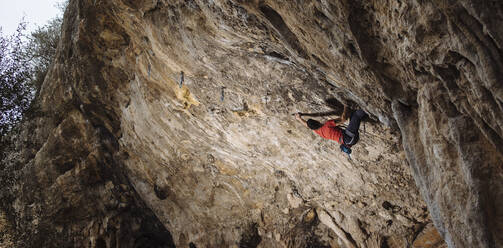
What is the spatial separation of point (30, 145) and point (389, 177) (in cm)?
1144

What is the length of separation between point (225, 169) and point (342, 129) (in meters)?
4.23

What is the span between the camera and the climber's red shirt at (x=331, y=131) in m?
5.56

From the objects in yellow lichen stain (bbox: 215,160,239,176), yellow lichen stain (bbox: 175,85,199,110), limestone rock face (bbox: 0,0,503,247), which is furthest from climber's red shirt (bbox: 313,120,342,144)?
yellow lichen stain (bbox: 215,160,239,176)

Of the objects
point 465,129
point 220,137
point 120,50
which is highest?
point 465,129

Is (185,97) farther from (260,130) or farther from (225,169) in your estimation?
(225,169)

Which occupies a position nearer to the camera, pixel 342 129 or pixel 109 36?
pixel 342 129

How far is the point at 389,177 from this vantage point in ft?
21.4

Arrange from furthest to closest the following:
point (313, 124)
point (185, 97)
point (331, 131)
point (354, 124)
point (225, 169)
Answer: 1. point (225, 169)
2. point (185, 97)
3. point (313, 124)
4. point (331, 131)
5. point (354, 124)

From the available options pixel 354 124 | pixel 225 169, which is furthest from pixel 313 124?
pixel 225 169

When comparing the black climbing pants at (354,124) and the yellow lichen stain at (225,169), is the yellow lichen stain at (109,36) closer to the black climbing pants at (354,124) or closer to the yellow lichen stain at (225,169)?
the yellow lichen stain at (225,169)

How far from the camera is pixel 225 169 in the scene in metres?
8.80

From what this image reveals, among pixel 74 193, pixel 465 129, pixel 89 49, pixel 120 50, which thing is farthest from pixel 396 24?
pixel 74 193

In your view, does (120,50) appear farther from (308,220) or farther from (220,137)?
(308,220)

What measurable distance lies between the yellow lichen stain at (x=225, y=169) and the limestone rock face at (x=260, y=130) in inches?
1.4
